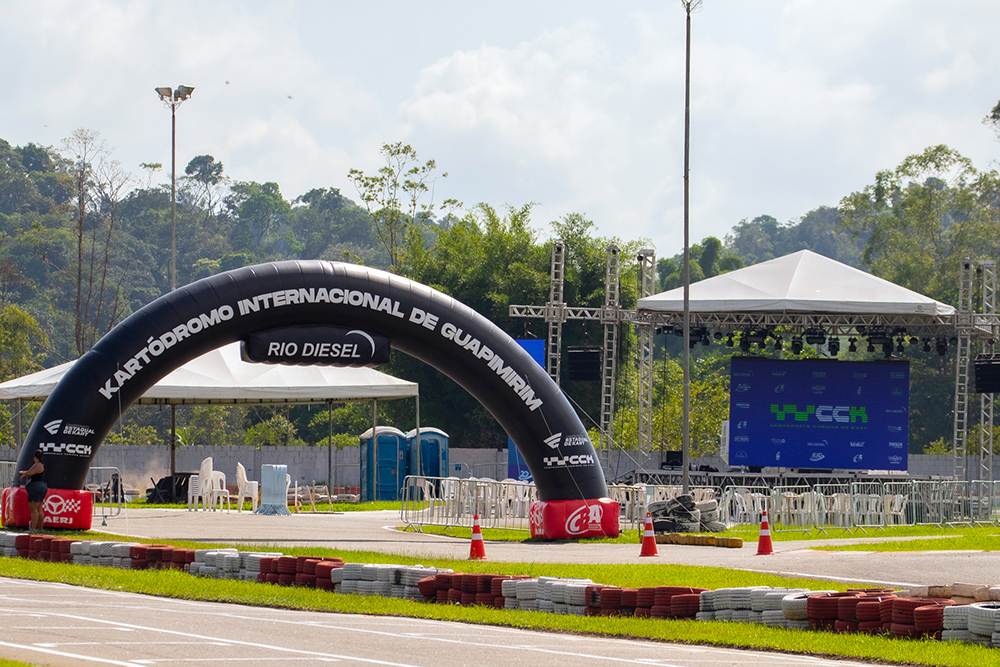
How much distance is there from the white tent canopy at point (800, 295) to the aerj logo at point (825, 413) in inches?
129

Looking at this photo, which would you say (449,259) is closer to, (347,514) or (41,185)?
(347,514)

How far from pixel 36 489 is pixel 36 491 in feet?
0.12

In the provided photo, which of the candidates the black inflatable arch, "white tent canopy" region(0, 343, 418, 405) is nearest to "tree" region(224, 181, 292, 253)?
"white tent canopy" region(0, 343, 418, 405)

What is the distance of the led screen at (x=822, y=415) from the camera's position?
3219cm

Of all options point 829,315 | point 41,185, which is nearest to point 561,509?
point 829,315

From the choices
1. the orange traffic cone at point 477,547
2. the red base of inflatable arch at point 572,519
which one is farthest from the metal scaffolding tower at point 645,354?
the orange traffic cone at point 477,547

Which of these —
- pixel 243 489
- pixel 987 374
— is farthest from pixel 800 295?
pixel 243 489

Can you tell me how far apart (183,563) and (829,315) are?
21.4 meters

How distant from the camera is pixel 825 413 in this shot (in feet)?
106

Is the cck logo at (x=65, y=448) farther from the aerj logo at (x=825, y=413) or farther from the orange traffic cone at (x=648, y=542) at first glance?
the aerj logo at (x=825, y=413)

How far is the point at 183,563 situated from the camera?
14875 millimetres

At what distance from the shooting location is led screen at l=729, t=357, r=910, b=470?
32188mm

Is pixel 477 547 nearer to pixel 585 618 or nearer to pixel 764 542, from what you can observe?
pixel 764 542

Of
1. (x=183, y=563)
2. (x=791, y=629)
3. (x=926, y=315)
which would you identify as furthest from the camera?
(x=926, y=315)
